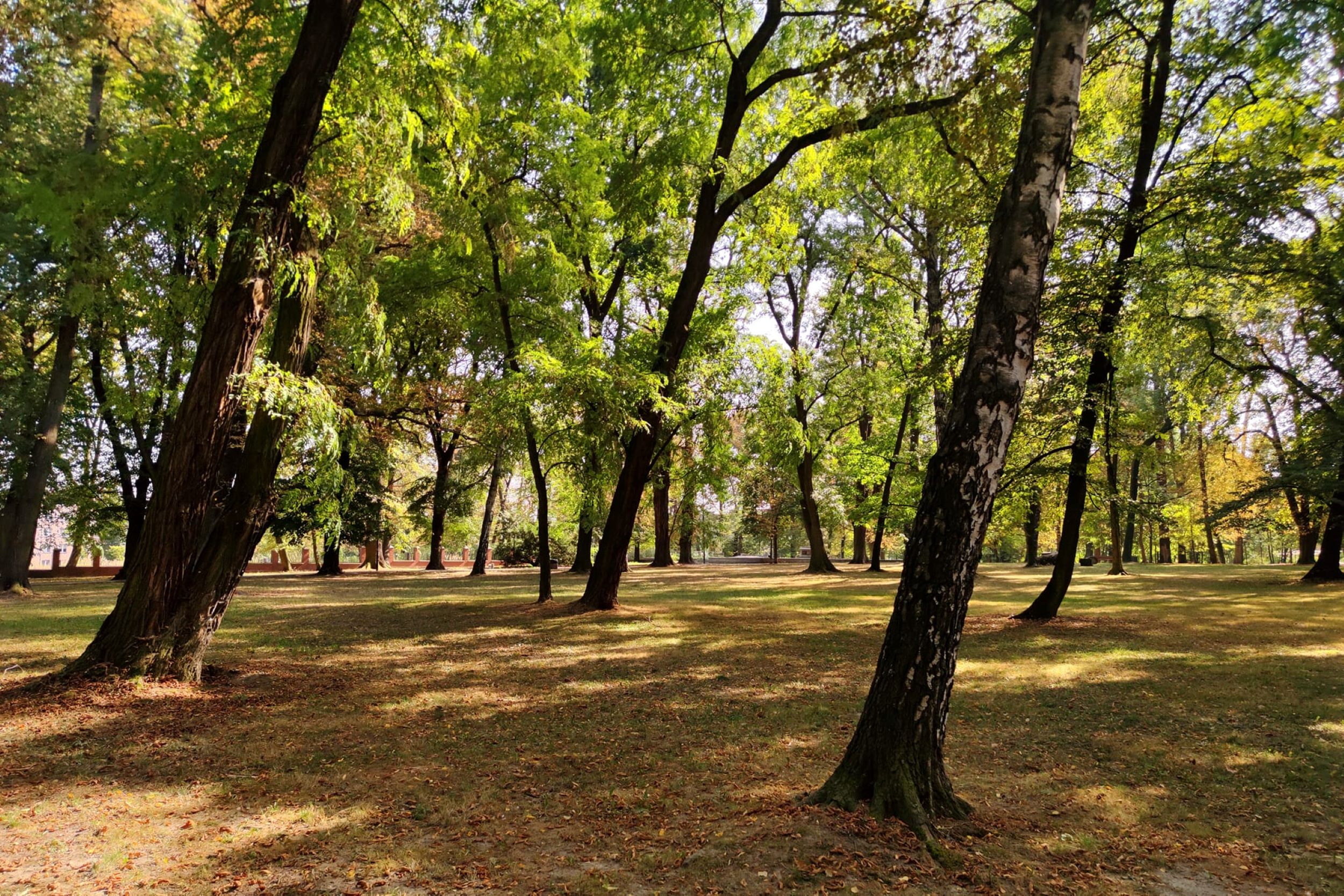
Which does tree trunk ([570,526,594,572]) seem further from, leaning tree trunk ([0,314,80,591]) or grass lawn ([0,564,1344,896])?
leaning tree trunk ([0,314,80,591])

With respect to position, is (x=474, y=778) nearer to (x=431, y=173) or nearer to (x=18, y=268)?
(x=431, y=173)

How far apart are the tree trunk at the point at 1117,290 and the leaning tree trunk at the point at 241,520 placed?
10932mm

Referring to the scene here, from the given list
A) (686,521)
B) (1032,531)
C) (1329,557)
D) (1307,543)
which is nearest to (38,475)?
(686,521)

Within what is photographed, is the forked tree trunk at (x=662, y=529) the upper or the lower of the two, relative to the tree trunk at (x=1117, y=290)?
lower

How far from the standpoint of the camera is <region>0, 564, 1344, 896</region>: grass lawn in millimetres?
3414

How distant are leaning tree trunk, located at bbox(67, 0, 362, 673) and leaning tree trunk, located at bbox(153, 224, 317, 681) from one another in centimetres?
13

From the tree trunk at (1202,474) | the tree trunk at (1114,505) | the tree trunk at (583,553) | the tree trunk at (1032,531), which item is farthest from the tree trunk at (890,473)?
the tree trunk at (1202,474)

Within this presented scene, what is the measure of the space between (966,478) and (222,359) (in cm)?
679

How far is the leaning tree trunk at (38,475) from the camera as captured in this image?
49.6ft

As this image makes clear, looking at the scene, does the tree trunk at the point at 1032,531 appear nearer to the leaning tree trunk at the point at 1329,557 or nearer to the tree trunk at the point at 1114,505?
the tree trunk at the point at 1114,505

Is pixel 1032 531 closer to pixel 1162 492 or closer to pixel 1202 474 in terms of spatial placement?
pixel 1202 474

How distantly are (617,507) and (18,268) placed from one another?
16284mm

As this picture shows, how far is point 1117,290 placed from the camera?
33.8 feet

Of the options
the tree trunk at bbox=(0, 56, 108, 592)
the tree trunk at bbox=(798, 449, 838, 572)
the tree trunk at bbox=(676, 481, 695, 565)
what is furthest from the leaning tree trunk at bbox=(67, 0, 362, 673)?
the tree trunk at bbox=(798, 449, 838, 572)
